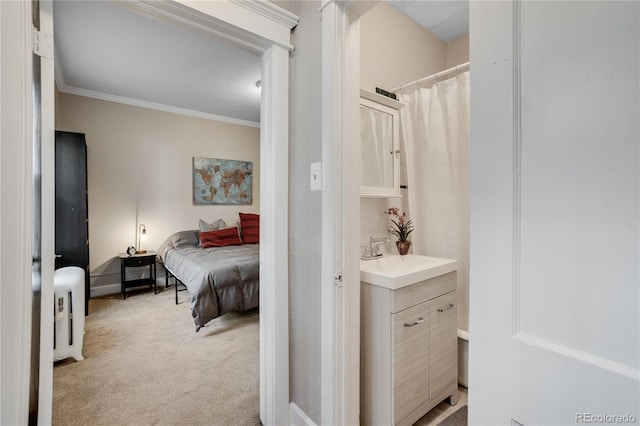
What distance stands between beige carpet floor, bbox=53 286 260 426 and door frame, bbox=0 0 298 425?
1.39 feet

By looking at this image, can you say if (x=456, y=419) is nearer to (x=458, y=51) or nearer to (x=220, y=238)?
(x=458, y=51)

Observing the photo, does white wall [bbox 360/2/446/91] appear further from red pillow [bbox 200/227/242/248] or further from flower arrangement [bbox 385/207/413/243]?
red pillow [bbox 200/227/242/248]

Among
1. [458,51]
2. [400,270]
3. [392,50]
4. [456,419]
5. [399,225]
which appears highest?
[458,51]

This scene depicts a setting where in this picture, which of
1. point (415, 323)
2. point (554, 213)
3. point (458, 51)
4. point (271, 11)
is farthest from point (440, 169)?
point (554, 213)

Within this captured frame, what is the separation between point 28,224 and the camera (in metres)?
1.00

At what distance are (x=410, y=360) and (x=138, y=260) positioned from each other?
3706 millimetres

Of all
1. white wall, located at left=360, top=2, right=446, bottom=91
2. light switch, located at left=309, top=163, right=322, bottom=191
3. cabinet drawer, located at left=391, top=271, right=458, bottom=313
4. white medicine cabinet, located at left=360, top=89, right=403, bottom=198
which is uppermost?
white wall, located at left=360, top=2, right=446, bottom=91

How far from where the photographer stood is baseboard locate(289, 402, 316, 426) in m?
1.49

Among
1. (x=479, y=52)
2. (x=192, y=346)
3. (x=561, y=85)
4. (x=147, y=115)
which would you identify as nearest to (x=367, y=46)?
(x=479, y=52)

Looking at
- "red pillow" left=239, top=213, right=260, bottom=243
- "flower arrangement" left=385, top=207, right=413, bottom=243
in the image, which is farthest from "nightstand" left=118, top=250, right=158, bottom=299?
"flower arrangement" left=385, top=207, right=413, bottom=243

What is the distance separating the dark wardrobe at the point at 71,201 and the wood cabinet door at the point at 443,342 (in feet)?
11.6

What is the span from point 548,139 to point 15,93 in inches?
55.6

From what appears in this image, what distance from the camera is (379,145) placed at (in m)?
2.01

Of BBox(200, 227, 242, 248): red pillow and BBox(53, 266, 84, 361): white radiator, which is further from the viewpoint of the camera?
BBox(200, 227, 242, 248): red pillow
